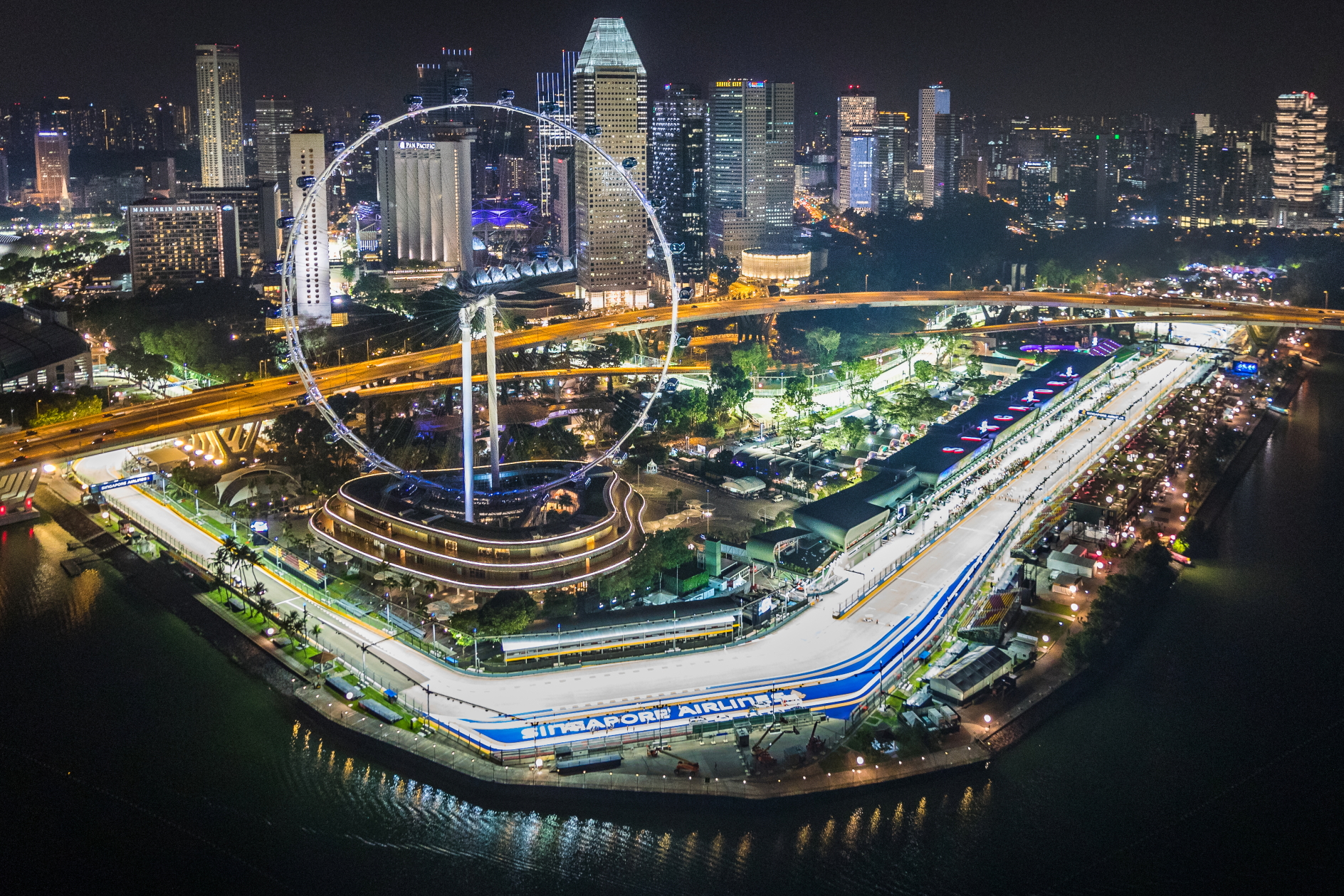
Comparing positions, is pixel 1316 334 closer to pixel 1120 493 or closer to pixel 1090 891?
pixel 1120 493

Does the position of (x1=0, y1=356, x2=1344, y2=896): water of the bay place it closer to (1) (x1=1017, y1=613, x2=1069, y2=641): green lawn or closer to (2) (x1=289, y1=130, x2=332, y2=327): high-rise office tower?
(1) (x1=1017, y1=613, x2=1069, y2=641): green lawn

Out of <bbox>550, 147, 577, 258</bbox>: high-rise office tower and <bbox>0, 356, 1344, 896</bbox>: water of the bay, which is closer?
<bbox>0, 356, 1344, 896</bbox>: water of the bay

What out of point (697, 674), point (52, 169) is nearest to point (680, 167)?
point (52, 169)

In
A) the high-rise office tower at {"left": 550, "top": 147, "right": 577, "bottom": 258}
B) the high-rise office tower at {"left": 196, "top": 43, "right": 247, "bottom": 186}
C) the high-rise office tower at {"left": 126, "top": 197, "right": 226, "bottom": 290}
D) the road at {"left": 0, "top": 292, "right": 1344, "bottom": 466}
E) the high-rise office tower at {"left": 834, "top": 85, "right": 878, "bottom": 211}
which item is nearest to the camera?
the road at {"left": 0, "top": 292, "right": 1344, "bottom": 466}

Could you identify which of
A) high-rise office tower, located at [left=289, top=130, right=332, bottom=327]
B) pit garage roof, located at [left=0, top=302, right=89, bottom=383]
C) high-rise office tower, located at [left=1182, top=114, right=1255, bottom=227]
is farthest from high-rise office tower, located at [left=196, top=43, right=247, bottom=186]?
high-rise office tower, located at [left=1182, top=114, right=1255, bottom=227]

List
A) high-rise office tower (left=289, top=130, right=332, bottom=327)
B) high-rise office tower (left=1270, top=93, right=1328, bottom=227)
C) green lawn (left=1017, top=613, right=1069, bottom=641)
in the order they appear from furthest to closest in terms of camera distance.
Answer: high-rise office tower (left=1270, top=93, right=1328, bottom=227), high-rise office tower (left=289, top=130, right=332, bottom=327), green lawn (left=1017, top=613, right=1069, bottom=641)

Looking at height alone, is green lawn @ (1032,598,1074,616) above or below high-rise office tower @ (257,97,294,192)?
below

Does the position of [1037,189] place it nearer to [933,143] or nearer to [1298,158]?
[933,143]

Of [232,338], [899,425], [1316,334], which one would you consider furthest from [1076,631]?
[1316,334]

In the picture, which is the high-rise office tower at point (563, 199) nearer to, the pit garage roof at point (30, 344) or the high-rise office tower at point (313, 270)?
the high-rise office tower at point (313, 270)
